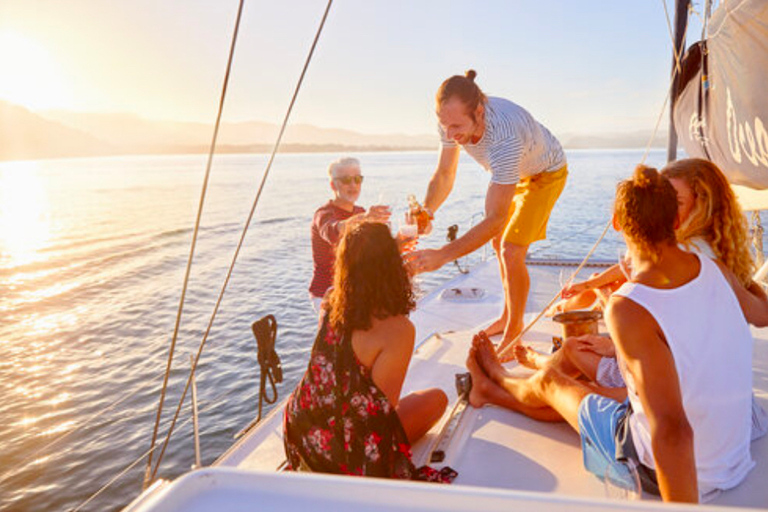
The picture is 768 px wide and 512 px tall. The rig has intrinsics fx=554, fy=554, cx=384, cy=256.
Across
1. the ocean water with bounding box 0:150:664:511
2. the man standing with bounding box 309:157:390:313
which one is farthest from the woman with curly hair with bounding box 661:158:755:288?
the man standing with bounding box 309:157:390:313

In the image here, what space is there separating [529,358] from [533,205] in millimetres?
976

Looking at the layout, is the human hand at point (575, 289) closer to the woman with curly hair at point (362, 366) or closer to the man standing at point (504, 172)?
the man standing at point (504, 172)

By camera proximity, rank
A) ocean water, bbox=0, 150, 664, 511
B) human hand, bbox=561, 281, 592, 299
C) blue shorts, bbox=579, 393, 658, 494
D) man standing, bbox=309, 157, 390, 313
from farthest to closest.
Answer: ocean water, bbox=0, 150, 664, 511
man standing, bbox=309, 157, 390, 313
human hand, bbox=561, 281, 592, 299
blue shorts, bbox=579, 393, 658, 494

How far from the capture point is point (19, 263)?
16750 millimetres

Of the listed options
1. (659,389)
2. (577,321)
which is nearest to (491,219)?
(577,321)

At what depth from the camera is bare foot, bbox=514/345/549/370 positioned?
10.6ft

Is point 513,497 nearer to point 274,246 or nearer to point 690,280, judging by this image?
point 690,280

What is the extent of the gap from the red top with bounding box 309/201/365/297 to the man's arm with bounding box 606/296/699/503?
2733 mm

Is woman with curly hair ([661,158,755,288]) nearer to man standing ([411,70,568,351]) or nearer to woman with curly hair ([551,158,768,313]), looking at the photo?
woman with curly hair ([551,158,768,313])

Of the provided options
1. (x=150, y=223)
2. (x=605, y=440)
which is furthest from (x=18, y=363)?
(x=150, y=223)

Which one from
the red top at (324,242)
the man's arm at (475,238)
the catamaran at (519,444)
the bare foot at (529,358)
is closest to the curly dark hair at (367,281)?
the man's arm at (475,238)

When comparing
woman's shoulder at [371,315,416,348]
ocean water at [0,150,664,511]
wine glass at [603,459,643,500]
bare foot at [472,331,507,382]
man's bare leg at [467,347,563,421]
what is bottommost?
ocean water at [0,150,664,511]

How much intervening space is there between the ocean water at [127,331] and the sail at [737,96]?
2.66 feet

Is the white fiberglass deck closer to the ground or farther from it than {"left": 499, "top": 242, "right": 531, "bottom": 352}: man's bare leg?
closer to the ground
